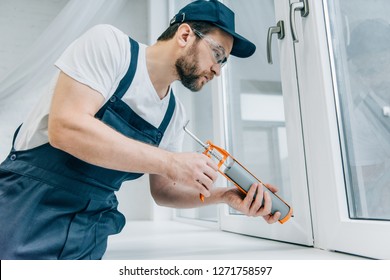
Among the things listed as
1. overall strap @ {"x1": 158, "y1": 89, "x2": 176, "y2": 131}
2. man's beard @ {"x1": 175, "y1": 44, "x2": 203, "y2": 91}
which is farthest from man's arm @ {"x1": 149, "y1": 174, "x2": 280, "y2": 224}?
man's beard @ {"x1": 175, "y1": 44, "x2": 203, "y2": 91}

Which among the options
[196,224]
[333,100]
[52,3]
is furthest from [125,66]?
[52,3]

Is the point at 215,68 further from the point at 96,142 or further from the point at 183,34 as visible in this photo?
the point at 96,142

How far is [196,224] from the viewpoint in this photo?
191 cm

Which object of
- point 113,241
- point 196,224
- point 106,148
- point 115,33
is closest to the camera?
point 106,148

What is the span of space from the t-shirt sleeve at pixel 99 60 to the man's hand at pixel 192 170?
8.9 inches

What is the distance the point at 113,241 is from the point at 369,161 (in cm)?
90

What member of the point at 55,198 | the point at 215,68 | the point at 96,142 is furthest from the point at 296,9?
the point at 55,198

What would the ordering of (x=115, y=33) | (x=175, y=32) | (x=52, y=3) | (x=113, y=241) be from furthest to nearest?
(x=52, y=3)
(x=113, y=241)
(x=175, y=32)
(x=115, y=33)

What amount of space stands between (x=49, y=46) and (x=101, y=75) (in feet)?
4.41

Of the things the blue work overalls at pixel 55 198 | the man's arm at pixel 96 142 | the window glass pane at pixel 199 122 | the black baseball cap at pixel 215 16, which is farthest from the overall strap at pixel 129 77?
the window glass pane at pixel 199 122

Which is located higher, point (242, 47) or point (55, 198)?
point (242, 47)

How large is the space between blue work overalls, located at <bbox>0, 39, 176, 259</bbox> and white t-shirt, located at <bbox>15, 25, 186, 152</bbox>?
0.07ft

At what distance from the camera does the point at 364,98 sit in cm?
90

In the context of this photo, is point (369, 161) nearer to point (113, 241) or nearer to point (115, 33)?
point (115, 33)
